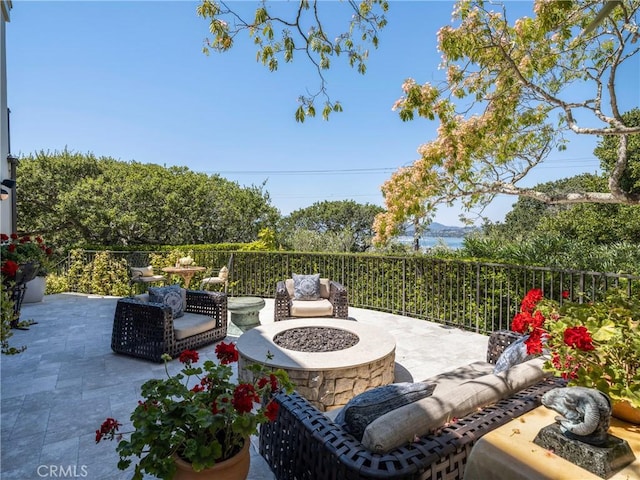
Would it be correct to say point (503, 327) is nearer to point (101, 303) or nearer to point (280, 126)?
point (101, 303)

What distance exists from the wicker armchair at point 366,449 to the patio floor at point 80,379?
0.58 metres

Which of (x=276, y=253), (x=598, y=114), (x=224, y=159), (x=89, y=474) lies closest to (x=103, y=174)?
(x=224, y=159)

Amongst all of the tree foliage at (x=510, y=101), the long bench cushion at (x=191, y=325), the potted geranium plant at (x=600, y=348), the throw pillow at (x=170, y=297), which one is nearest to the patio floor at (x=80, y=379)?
the long bench cushion at (x=191, y=325)

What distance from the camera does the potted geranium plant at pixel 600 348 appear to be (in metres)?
1.74

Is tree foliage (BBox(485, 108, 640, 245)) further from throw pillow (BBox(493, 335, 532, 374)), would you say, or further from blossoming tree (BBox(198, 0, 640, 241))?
throw pillow (BBox(493, 335, 532, 374))

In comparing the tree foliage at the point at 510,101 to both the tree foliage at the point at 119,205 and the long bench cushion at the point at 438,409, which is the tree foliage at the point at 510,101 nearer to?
the long bench cushion at the point at 438,409

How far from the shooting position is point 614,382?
1.76 meters

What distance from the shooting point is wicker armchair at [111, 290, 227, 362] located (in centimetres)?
445

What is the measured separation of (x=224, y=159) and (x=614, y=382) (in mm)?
19771

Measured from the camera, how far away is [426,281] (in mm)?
6844

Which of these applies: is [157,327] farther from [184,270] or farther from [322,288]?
[184,270]

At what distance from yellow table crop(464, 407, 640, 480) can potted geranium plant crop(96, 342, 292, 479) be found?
994 millimetres

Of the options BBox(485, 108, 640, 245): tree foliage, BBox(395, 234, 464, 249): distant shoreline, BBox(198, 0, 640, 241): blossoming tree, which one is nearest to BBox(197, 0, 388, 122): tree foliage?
BBox(198, 0, 640, 241): blossoming tree

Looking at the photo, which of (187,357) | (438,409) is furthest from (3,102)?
(438,409)
